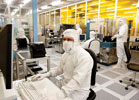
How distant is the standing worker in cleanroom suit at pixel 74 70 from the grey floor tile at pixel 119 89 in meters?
1.57

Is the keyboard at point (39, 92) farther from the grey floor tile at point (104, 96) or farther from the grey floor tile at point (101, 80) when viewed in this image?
the grey floor tile at point (101, 80)

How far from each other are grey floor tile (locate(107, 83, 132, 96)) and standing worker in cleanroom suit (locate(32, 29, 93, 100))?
1573 millimetres

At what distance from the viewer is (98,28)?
4.69 metres

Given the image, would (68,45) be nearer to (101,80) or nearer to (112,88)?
(112,88)

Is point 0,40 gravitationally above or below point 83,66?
above

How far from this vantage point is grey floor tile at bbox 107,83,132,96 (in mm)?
2375

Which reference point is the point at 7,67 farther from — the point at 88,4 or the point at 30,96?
the point at 88,4

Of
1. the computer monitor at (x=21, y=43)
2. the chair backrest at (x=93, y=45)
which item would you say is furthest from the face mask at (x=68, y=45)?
the computer monitor at (x=21, y=43)

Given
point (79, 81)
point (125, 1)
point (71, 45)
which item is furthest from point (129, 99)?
point (125, 1)

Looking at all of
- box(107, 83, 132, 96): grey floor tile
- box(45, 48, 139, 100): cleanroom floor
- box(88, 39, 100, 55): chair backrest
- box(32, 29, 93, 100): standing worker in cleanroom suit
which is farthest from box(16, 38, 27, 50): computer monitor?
box(107, 83, 132, 96): grey floor tile

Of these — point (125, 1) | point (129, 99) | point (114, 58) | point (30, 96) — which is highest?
point (125, 1)

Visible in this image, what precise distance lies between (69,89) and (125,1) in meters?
5.35

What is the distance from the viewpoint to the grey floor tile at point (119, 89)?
238 cm

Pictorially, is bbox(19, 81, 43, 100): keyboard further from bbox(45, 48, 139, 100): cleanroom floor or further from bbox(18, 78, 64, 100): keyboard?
bbox(45, 48, 139, 100): cleanroom floor
